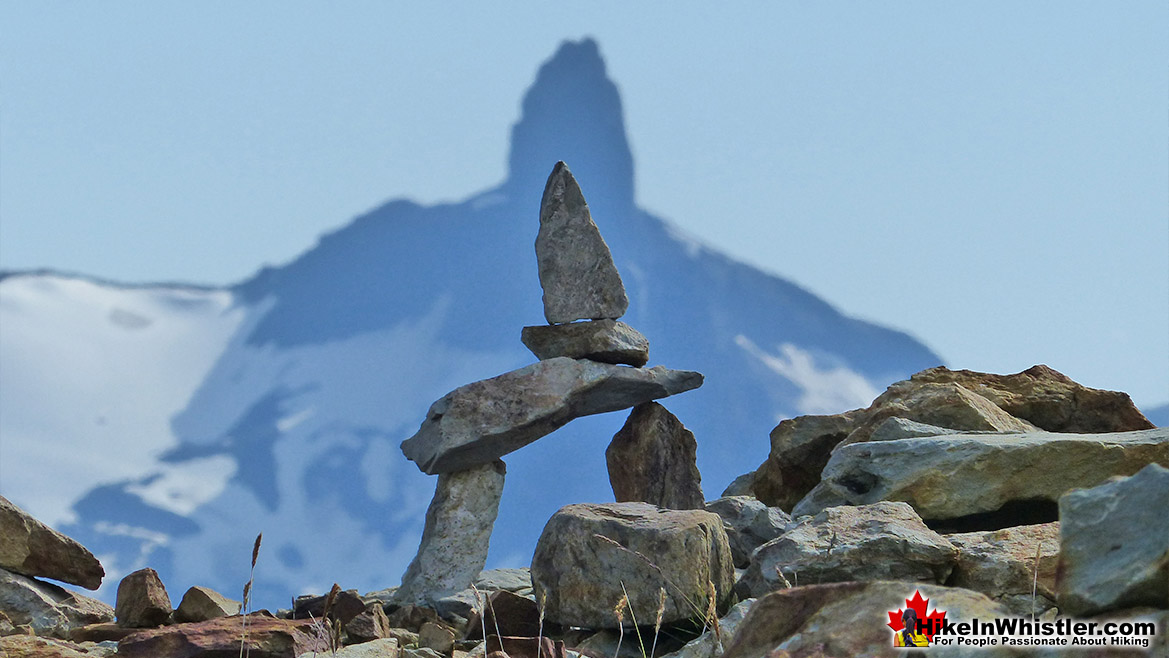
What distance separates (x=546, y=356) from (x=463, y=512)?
2.22 meters

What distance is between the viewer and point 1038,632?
2.72m

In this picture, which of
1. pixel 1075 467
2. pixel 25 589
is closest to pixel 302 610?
pixel 25 589

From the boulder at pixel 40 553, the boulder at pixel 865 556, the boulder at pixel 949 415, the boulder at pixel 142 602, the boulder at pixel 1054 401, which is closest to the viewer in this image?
the boulder at pixel 865 556

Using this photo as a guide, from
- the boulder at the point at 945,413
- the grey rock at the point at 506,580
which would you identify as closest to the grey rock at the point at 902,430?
the boulder at the point at 945,413

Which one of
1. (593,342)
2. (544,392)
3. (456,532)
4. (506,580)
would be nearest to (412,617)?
(506,580)

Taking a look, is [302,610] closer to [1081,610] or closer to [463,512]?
[463,512]

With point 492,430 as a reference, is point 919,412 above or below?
below

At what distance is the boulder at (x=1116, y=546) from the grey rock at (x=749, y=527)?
16.5 feet

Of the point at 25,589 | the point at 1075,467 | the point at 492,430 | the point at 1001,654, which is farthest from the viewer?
the point at 492,430

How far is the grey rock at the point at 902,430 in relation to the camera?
8688 mm

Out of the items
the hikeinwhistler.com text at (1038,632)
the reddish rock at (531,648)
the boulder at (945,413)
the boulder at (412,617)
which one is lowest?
the hikeinwhistler.com text at (1038,632)

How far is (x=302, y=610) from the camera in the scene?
9.89 m

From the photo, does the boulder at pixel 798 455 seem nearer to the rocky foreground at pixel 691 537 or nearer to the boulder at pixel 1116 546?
the rocky foreground at pixel 691 537

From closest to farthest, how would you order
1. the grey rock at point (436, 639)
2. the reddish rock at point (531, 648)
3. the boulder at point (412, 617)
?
the reddish rock at point (531, 648) < the grey rock at point (436, 639) < the boulder at point (412, 617)
